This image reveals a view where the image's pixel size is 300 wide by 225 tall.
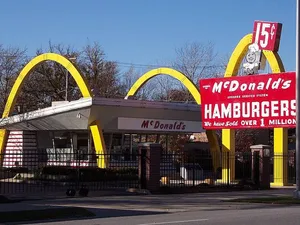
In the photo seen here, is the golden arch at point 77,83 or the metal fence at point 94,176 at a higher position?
the golden arch at point 77,83

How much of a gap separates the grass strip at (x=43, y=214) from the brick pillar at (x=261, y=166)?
15820 millimetres

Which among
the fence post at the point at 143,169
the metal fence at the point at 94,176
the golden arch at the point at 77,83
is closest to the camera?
the fence post at the point at 143,169

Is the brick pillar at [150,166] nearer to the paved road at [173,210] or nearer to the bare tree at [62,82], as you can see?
the paved road at [173,210]

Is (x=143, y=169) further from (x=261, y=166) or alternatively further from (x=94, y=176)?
(x=261, y=166)

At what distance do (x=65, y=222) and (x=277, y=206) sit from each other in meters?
9.22

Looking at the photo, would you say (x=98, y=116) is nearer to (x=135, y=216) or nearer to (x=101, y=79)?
(x=135, y=216)

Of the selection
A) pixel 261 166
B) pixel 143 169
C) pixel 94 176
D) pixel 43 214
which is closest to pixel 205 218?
pixel 43 214

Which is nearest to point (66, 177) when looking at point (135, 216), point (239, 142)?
point (135, 216)

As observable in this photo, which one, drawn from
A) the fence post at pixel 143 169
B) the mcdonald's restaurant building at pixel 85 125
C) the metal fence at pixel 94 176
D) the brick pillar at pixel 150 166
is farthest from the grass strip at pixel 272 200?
the mcdonald's restaurant building at pixel 85 125

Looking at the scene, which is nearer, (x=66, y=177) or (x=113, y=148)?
(x=66, y=177)

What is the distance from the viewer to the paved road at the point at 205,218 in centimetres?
1655

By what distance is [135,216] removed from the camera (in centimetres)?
1916

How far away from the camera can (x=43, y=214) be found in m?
18.5

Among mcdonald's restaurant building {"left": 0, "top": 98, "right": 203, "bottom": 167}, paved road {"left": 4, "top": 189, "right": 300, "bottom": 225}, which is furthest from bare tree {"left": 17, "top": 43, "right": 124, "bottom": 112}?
paved road {"left": 4, "top": 189, "right": 300, "bottom": 225}
